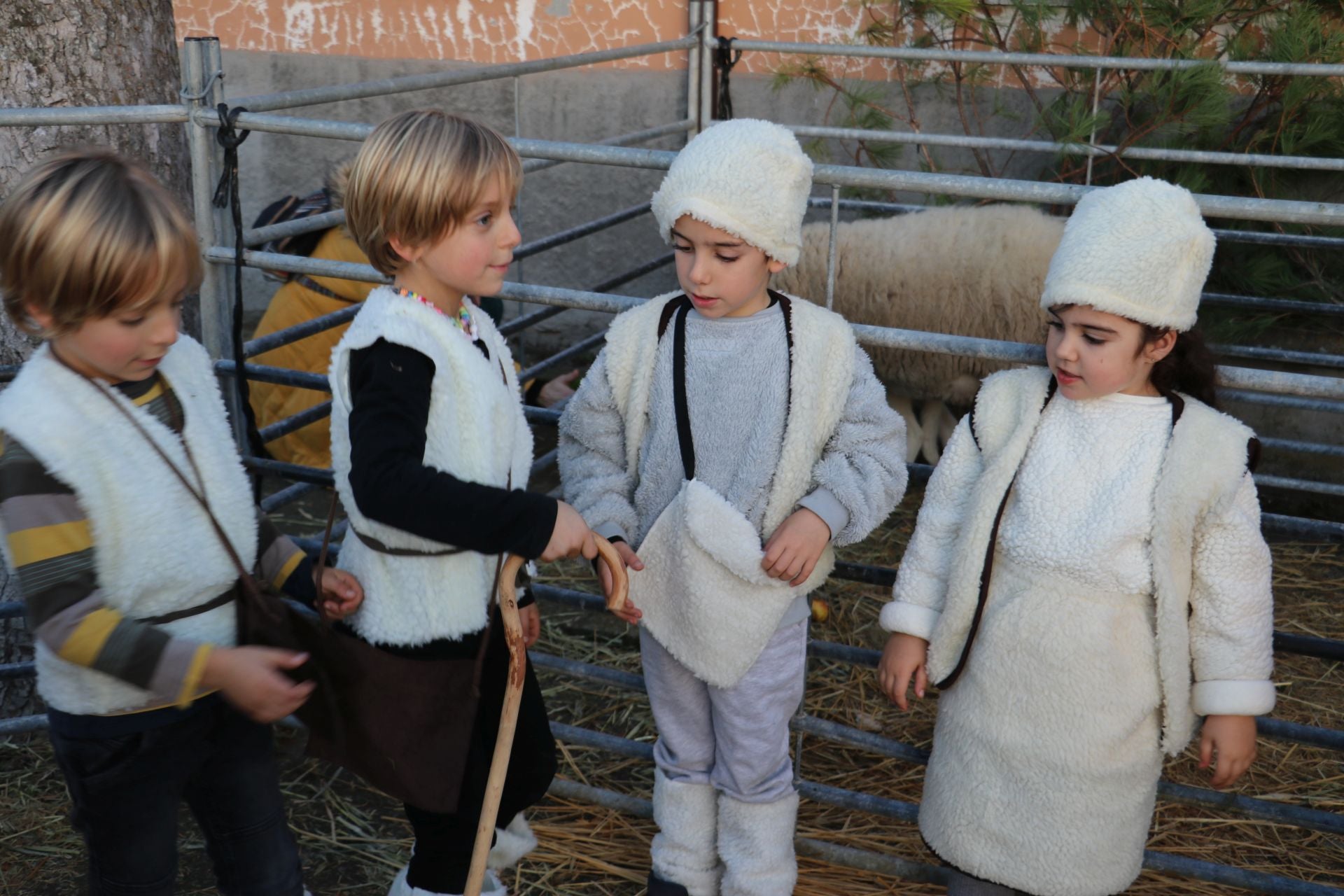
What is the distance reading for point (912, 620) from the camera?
6.83 feet

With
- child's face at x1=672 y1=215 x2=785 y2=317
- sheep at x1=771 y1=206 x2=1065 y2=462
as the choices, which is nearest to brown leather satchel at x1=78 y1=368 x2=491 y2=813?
child's face at x1=672 y1=215 x2=785 y2=317

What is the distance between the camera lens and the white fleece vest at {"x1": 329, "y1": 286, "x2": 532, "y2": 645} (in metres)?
1.80

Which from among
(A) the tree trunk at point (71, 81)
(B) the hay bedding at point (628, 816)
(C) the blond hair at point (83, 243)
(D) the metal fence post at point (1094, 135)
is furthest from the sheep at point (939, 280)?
(C) the blond hair at point (83, 243)

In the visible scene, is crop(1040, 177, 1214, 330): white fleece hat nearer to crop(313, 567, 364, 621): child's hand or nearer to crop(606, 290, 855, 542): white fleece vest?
crop(606, 290, 855, 542): white fleece vest

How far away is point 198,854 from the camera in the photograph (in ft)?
8.78

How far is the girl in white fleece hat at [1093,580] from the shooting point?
6.08 ft

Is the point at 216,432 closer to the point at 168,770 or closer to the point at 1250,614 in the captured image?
the point at 168,770

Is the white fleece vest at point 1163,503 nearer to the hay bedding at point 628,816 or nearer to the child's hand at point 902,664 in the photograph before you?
the child's hand at point 902,664

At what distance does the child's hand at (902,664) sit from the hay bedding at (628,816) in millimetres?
664

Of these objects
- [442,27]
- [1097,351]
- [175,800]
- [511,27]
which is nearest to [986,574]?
[1097,351]

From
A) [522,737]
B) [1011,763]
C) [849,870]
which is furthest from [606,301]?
[849,870]

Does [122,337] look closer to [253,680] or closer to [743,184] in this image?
[253,680]

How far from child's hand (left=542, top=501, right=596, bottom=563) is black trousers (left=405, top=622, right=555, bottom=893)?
30cm

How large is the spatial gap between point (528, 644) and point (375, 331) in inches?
24.0
